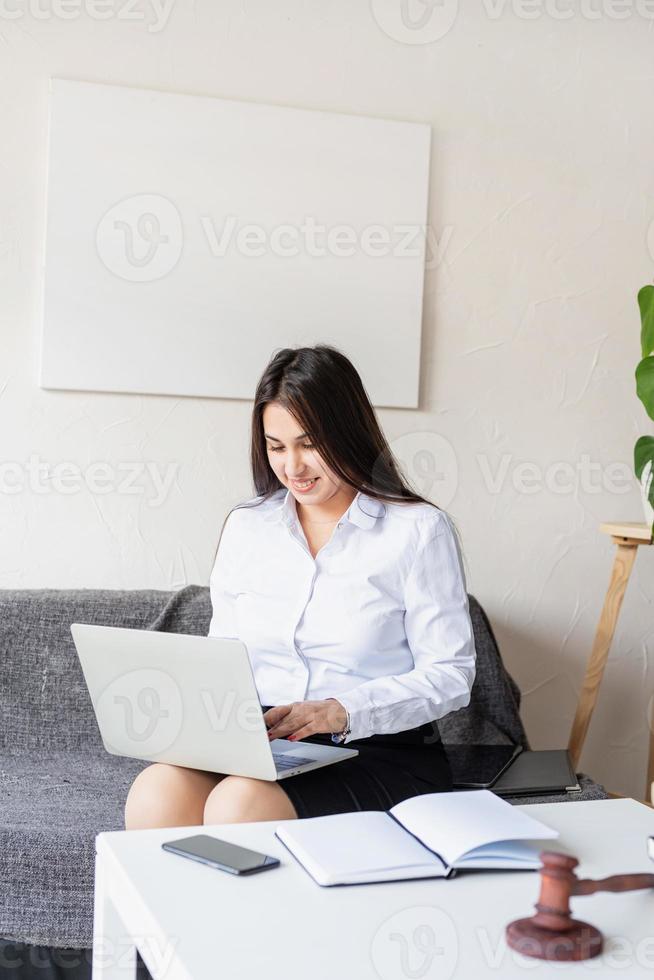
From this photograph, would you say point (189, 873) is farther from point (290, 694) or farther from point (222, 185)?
point (222, 185)

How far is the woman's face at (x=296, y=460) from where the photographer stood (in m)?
1.72

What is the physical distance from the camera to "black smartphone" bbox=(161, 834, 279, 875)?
1.02m

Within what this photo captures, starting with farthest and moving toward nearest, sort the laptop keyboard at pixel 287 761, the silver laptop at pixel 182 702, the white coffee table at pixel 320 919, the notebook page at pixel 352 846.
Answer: the laptop keyboard at pixel 287 761 → the silver laptop at pixel 182 702 → the notebook page at pixel 352 846 → the white coffee table at pixel 320 919

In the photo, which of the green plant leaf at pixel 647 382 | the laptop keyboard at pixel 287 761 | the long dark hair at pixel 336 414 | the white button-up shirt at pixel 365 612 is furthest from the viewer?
the green plant leaf at pixel 647 382

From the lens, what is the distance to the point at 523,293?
8.04 ft

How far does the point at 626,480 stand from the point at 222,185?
1151 millimetres

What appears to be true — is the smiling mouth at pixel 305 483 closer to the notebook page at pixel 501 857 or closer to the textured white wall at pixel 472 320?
the textured white wall at pixel 472 320

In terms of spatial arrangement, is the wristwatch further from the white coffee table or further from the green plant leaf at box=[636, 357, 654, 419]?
the green plant leaf at box=[636, 357, 654, 419]

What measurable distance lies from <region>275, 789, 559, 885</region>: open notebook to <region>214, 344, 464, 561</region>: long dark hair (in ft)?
2.12

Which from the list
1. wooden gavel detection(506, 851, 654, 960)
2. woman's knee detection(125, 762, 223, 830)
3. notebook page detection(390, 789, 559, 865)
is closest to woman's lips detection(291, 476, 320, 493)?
woman's knee detection(125, 762, 223, 830)

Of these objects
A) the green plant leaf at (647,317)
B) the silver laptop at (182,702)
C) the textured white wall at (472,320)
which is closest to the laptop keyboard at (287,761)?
the silver laptop at (182,702)

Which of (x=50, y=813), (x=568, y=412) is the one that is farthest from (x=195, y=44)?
(x=50, y=813)

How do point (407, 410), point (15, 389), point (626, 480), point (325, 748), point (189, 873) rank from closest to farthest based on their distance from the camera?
point (189, 873), point (325, 748), point (15, 389), point (407, 410), point (626, 480)

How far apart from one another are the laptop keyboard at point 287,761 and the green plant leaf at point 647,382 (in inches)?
43.2
